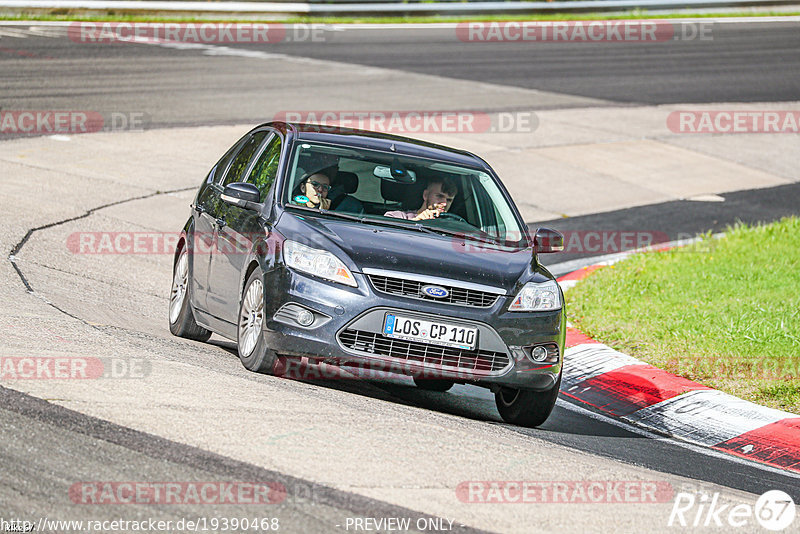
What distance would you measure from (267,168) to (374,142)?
0.77m

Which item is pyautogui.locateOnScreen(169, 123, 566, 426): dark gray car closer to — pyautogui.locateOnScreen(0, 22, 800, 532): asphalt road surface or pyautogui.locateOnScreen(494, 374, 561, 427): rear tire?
pyautogui.locateOnScreen(494, 374, 561, 427): rear tire

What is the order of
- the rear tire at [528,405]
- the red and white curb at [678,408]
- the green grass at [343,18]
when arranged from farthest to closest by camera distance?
the green grass at [343,18], the red and white curb at [678,408], the rear tire at [528,405]

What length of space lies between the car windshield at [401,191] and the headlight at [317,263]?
77 centimetres

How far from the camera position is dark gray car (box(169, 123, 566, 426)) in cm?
712

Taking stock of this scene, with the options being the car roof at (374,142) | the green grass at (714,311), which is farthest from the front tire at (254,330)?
the green grass at (714,311)

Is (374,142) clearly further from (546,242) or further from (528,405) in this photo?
(528,405)

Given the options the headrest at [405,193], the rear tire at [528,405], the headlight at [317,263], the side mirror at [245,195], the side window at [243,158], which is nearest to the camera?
the headlight at [317,263]

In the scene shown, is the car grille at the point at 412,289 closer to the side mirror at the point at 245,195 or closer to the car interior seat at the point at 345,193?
the car interior seat at the point at 345,193

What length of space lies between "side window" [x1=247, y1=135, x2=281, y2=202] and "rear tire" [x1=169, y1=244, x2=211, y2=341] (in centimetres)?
92

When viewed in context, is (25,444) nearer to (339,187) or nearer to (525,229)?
(339,187)

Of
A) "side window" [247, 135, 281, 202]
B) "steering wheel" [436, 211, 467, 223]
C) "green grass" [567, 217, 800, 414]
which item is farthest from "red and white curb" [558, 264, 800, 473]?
"side window" [247, 135, 281, 202]

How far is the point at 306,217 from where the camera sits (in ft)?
25.4

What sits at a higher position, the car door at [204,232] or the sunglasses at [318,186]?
the sunglasses at [318,186]

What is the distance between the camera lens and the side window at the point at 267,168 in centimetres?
829
